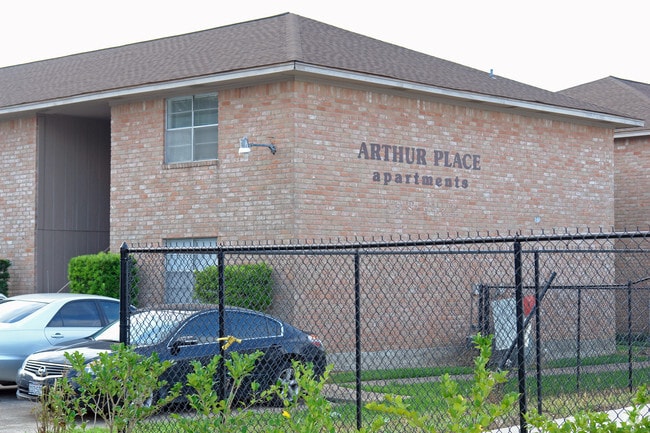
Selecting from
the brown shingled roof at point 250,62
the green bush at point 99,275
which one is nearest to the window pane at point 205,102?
the brown shingled roof at point 250,62

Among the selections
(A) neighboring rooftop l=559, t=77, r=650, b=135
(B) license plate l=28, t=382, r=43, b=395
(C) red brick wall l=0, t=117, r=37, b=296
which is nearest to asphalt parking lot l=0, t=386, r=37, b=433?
(B) license plate l=28, t=382, r=43, b=395

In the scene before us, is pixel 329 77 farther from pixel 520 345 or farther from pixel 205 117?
pixel 520 345

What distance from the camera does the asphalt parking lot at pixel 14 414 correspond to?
40.0 ft

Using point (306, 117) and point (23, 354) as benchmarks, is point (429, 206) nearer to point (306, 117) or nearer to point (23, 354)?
point (306, 117)

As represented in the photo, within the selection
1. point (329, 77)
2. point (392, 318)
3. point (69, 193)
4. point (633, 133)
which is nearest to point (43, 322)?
point (392, 318)

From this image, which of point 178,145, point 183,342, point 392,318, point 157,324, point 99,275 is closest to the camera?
point 183,342

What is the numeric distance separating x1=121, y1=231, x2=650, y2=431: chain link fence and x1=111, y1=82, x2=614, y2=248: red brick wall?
72cm

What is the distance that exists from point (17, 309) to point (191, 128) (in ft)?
19.7

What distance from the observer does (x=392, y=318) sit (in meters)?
16.3

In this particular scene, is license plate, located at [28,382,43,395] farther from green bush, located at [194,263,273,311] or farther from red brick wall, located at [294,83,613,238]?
red brick wall, located at [294,83,613,238]

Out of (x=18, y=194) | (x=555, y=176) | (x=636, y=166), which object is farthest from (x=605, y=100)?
(x=18, y=194)

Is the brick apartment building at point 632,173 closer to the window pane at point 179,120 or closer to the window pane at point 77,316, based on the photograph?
the window pane at point 179,120

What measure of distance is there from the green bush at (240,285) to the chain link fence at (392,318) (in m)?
0.03

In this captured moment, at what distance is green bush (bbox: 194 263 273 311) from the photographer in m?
17.6
